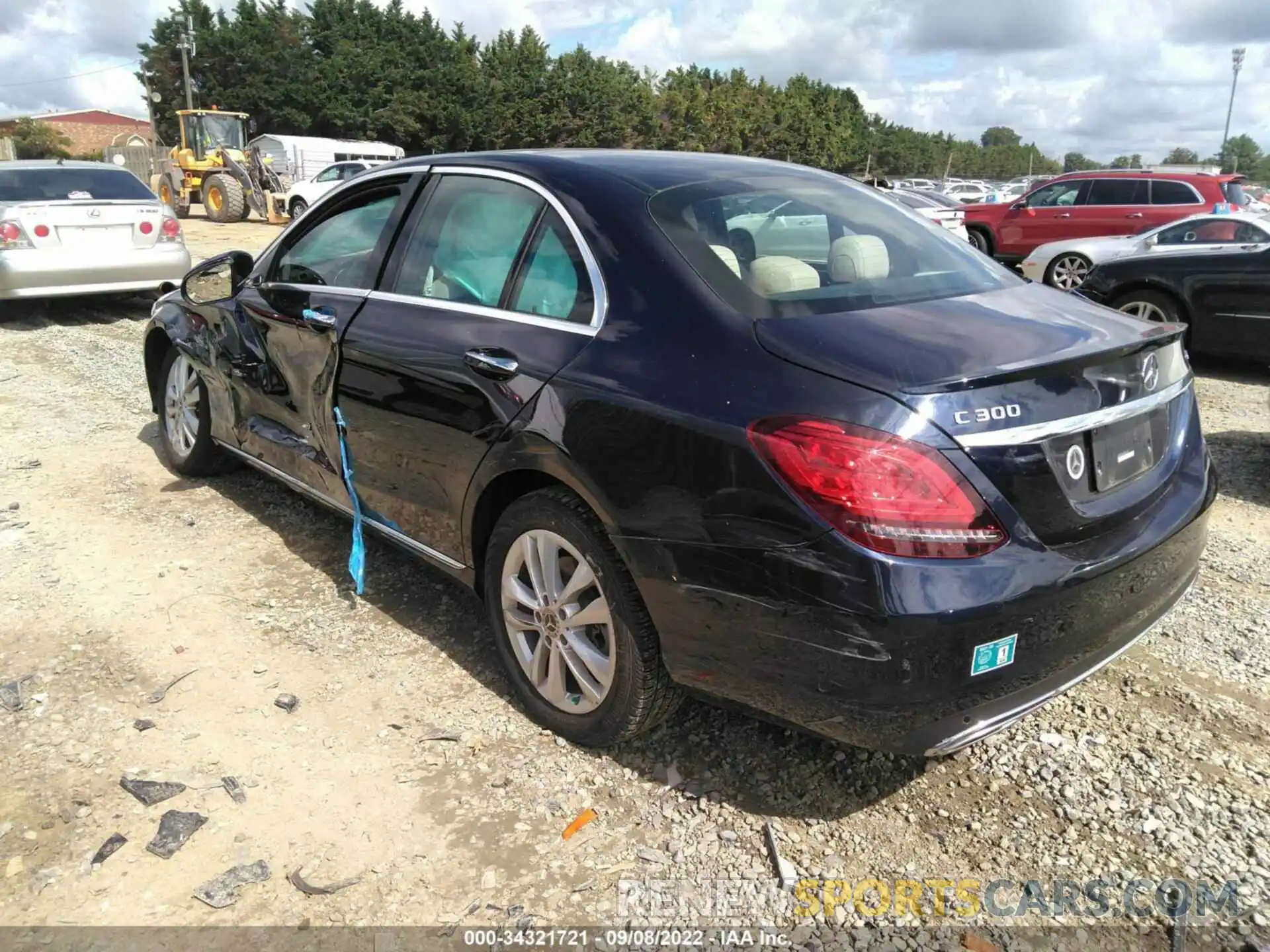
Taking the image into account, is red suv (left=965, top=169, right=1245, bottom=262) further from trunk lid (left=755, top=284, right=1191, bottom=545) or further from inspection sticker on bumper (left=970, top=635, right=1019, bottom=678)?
inspection sticker on bumper (left=970, top=635, right=1019, bottom=678)

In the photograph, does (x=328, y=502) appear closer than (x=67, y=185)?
Yes

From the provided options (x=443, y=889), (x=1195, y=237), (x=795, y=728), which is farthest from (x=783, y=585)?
(x=1195, y=237)

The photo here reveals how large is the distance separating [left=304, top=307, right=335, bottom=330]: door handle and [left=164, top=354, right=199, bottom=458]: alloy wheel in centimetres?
151

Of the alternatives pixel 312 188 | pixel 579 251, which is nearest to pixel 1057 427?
pixel 579 251

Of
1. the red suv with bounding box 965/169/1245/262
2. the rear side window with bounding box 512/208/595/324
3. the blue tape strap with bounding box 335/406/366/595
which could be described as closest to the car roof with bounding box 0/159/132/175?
the blue tape strap with bounding box 335/406/366/595

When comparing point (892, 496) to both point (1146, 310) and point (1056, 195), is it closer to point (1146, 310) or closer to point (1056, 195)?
point (1146, 310)

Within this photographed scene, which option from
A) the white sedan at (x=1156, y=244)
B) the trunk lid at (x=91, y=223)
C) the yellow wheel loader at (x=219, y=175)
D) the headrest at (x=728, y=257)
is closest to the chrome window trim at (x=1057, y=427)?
the headrest at (x=728, y=257)

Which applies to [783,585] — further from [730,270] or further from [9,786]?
[9,786]

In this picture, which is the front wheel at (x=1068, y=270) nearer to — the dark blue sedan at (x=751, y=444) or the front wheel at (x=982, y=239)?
the front wheel at (x=982, y=239)

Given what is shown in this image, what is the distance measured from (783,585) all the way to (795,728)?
16.5 inches

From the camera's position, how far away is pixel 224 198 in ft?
81.7

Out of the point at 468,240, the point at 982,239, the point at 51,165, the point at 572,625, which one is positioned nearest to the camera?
the point at 572,625

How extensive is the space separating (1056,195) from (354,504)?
48.1 feet

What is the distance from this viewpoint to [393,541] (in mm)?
3518
